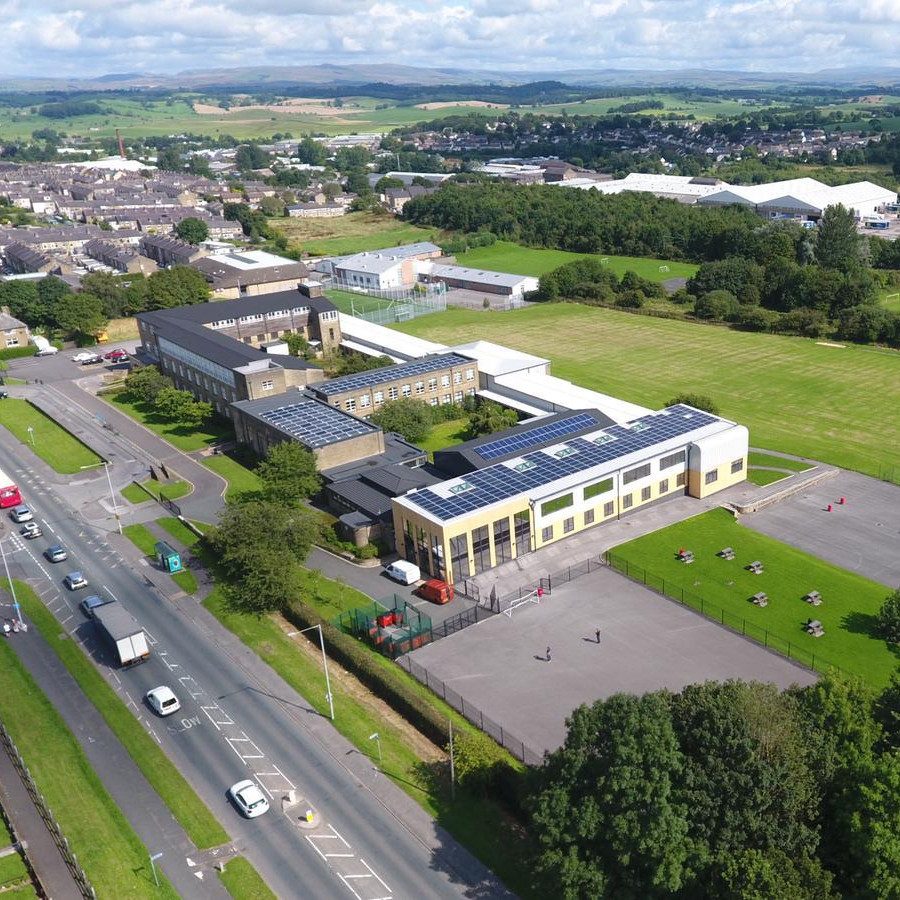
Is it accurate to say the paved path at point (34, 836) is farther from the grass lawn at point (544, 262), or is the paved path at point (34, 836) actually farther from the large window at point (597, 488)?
the grass lawn at point (544, 262)

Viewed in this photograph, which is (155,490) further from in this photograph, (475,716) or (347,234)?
(347,234)

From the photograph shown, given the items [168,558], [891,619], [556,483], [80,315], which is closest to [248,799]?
[168,558]

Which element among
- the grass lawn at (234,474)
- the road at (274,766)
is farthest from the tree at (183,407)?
the road at (274,766)

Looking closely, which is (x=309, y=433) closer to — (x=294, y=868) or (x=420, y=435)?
(x=420, y=435)

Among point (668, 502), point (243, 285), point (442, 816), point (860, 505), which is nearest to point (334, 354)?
point (243, 285)

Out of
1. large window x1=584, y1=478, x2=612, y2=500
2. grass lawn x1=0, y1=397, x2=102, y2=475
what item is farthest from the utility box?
large window x1=584, y1=478, x2=612, y2=500

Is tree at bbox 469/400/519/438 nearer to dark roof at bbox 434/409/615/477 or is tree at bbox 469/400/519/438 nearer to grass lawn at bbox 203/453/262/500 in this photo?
dark roof at bbox 434/409/615/477

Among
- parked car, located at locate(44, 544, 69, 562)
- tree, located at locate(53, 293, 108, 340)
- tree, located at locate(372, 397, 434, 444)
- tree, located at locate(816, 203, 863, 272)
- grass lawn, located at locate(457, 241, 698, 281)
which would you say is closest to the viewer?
parked car, located at locate(44, 544, 69, 562)
